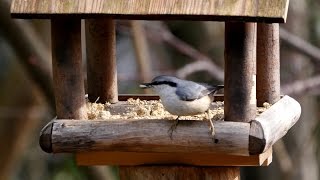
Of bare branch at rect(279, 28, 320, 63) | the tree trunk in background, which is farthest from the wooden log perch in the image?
the tree trunk in background

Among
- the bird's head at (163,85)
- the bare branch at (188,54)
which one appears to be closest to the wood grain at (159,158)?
the bird's head at (163,85)

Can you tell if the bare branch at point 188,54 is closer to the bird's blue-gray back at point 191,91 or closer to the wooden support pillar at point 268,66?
the wooden support pillar at point 268,66

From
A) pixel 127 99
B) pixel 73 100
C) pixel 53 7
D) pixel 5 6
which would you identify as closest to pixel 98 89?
pixel 127 99

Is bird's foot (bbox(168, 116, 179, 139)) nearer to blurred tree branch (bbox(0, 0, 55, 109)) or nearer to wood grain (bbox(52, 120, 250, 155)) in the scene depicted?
wood grain (bbox(52, 120, 250, 155))

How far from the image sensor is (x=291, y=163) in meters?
5.53

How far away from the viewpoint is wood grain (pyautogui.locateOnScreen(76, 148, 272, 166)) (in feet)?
8.77

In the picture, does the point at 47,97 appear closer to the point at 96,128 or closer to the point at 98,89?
the point at 98,89

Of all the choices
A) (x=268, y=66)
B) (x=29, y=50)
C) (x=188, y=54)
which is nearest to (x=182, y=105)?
(x=268, y=66)

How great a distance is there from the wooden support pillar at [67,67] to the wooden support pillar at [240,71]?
49 centimetres

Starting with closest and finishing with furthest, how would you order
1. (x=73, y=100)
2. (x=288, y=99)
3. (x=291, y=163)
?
1. (x=73, y=100)
2. (x=288, y=99)
3. (x=291, y=163)

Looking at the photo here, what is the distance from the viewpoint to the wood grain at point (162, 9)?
239cm

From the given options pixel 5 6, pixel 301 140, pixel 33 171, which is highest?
pixel 5 6

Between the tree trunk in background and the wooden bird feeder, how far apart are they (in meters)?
2.68

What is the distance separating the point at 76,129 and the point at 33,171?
4.35 m
